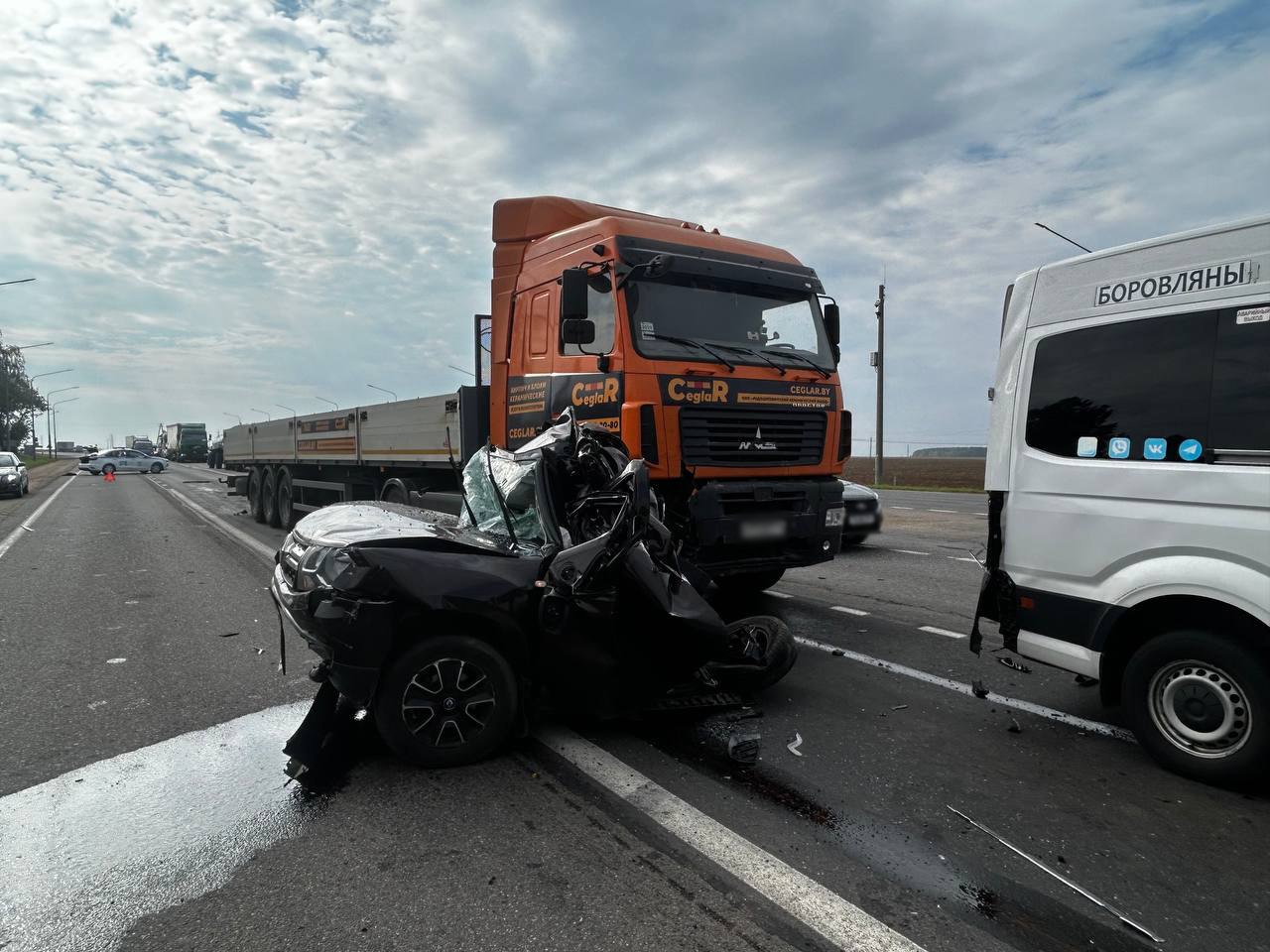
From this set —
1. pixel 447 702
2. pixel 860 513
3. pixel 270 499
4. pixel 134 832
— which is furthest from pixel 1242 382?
pixel 270 499

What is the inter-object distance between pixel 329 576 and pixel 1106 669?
3744 mm

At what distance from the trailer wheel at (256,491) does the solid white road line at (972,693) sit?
13.5 metres

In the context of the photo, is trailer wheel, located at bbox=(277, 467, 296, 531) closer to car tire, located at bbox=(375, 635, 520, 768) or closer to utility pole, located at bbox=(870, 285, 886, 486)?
car tire, located at bbox=(375, 635, 520, 768)

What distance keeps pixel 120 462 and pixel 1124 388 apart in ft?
175

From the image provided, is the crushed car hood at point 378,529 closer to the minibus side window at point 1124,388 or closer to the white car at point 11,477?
the minibus side window at point 1124,388

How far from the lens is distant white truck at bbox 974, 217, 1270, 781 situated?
131 inches

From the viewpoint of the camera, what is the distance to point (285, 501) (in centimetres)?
1470

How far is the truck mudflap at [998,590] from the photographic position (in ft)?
13.9

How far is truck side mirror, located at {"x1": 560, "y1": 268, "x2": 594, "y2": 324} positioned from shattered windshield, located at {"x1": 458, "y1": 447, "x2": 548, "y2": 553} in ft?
5.59

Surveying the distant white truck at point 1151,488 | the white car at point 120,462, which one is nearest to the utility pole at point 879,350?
the distant white truck at point 1151,488

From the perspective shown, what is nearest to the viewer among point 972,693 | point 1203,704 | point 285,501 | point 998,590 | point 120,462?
point 1203,704

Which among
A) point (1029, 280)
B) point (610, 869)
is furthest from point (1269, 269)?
point (610, 869)

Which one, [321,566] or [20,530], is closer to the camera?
[321,566]

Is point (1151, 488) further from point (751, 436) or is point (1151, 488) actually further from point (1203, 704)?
point (751, 436)
